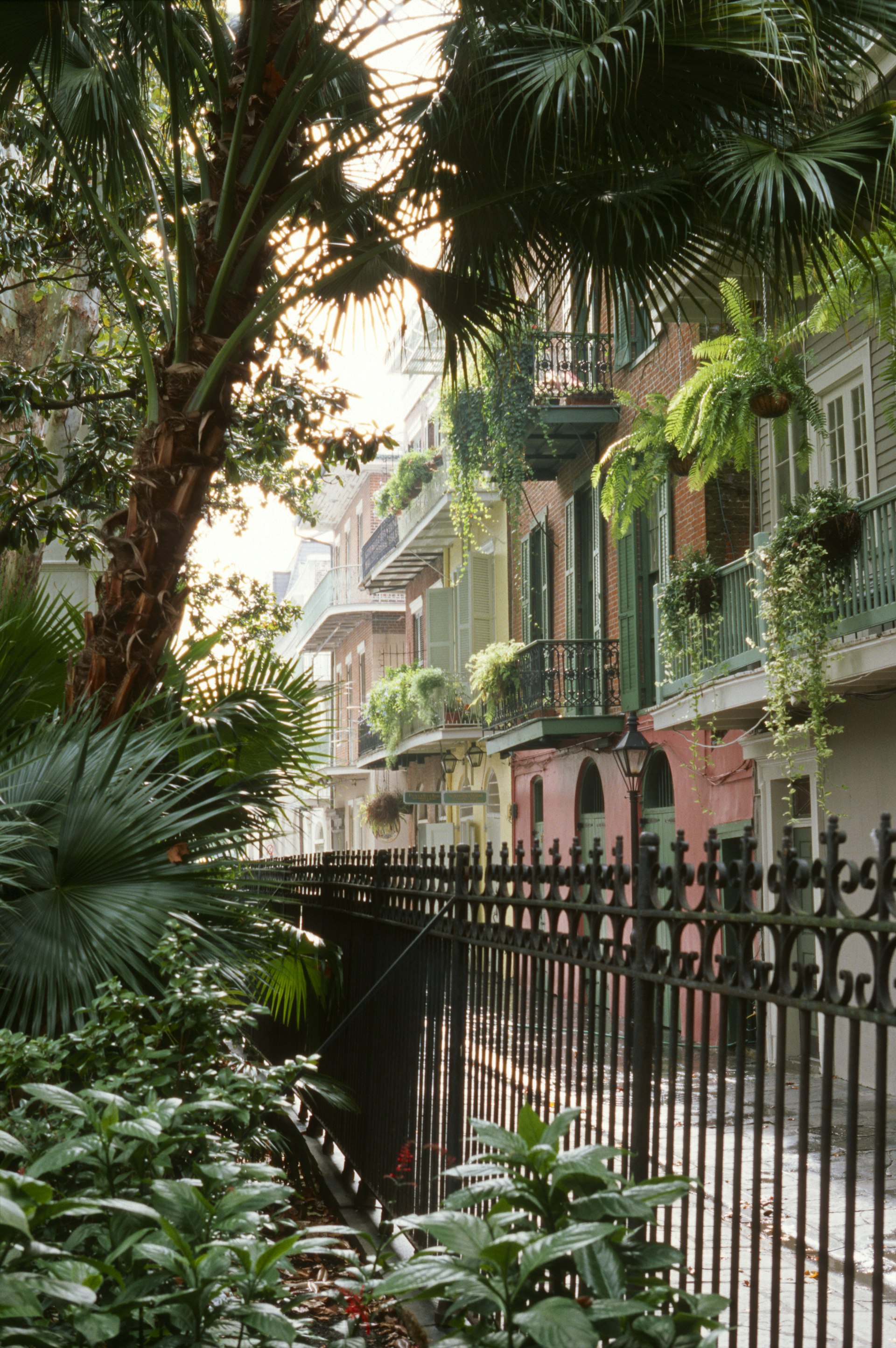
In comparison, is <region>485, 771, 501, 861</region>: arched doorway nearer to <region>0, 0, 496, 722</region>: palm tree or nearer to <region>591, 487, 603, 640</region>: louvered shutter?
<region>591, 487, 603, 640</region>: louvered shutter

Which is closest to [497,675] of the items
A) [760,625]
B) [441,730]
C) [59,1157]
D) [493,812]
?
[441,730]

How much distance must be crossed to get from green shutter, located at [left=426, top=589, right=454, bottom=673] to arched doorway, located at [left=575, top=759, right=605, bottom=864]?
6.78 meters

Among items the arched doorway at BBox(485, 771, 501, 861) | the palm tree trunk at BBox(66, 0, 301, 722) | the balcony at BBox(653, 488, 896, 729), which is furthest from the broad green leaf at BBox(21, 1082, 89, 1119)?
the arched doorway at BBox(485, 771, 501, 861)

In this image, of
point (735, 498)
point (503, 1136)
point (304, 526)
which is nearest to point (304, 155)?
point (503, 1136)

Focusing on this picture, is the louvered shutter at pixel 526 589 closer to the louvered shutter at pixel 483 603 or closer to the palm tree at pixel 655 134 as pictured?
the louvered shutter at pixel 483 603

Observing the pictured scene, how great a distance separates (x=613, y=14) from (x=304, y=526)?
40.1 m

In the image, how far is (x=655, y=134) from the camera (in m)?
5.35

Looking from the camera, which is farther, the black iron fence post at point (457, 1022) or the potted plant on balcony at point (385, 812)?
the potted plant on balcony at point (385, 812)

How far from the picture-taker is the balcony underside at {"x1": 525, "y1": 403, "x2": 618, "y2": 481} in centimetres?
1691

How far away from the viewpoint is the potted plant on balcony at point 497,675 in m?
18.5

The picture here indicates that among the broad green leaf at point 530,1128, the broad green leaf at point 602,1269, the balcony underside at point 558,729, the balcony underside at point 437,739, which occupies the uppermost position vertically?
the balcony underside at point 437,739

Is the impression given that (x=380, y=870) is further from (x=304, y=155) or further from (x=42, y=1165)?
(x=42, y=1165)

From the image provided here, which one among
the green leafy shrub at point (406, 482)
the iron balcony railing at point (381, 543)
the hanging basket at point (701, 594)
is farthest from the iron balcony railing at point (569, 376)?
the iron balcony railing at point (381, 543)

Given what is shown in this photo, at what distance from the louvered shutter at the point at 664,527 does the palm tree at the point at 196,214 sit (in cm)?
883
